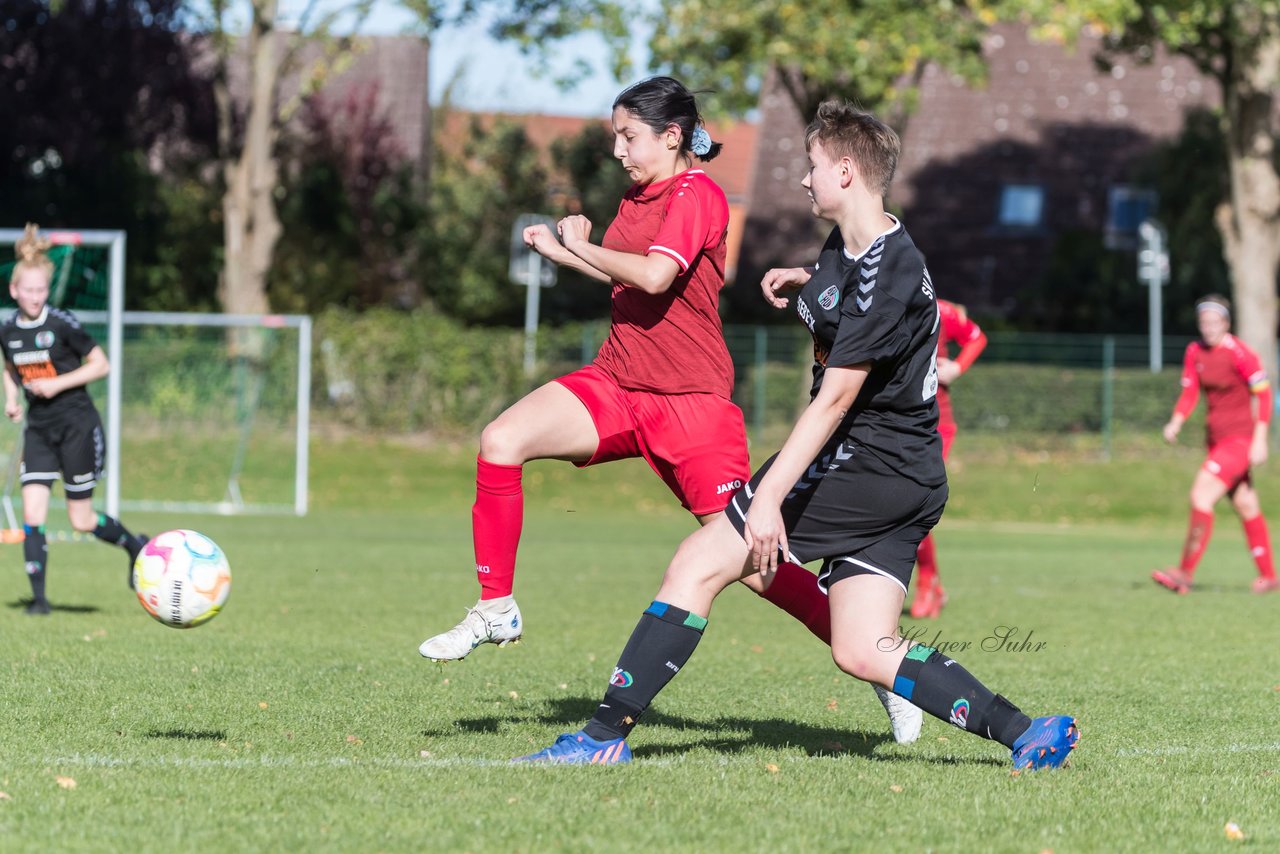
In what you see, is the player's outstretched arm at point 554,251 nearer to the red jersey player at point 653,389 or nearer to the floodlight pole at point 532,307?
the red jersey player at point 653,389

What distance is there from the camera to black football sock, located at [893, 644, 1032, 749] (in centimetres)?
495

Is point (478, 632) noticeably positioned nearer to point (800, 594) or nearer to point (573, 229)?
point (800, 594)

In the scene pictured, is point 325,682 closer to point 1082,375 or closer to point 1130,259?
point 1082,375

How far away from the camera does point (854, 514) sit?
4.98 metres

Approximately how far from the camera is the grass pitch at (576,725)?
4293mm

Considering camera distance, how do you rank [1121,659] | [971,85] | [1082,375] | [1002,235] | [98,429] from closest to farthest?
[1121,659]
[98,429]
[971,85]
[1082,375]
[1002,235]

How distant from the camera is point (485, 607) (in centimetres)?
555

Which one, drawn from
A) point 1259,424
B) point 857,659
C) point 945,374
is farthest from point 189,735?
point 1259,424

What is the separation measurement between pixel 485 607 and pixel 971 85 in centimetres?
1999

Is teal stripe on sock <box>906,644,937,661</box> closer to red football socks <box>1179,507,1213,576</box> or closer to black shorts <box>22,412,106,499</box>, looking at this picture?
black shorts <box>22,412,106,499</box>

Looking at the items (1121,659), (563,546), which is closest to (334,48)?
(563,546)

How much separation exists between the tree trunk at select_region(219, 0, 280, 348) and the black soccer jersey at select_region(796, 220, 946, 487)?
23.9 metres

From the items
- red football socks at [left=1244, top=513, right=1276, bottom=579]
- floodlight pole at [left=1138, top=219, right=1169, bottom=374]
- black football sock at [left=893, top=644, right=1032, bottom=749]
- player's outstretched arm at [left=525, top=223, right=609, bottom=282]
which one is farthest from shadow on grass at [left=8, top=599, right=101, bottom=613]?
floodlight pole at [left=1138, top=219, right=1169, bottom=374]

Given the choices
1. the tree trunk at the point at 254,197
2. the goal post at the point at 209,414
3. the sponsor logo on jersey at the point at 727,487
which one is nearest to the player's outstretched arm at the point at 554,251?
the sponsor logo on jersey at the point at 727,487
